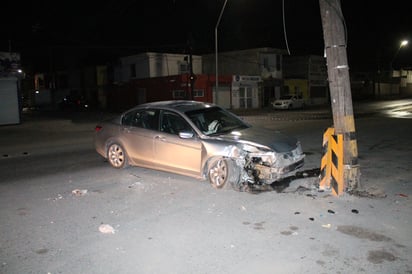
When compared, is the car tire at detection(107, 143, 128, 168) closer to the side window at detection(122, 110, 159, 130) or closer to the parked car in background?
the side window at detection(122, 110, 159, 130)

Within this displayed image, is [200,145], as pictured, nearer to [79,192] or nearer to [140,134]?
[140,134]

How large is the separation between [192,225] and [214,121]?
3066 millimetres

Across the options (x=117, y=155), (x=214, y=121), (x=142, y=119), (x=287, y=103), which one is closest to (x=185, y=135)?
(x=214, y=121)

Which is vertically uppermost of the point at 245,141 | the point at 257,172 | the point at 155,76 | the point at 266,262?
the point at 155,76

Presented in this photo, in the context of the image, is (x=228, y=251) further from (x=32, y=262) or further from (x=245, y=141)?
(x=245, y=141)

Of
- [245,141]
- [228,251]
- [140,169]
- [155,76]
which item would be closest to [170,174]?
[140,169]

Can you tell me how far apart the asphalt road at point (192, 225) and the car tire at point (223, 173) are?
7.4 inches

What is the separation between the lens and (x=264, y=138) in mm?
7188

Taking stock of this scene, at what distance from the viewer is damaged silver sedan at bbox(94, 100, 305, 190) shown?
22.7 feet

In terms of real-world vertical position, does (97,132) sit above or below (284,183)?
above

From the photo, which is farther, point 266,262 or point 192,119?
point 192,119

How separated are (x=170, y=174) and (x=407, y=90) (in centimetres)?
8404

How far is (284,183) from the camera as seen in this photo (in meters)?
7.36

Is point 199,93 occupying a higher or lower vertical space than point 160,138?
higher
